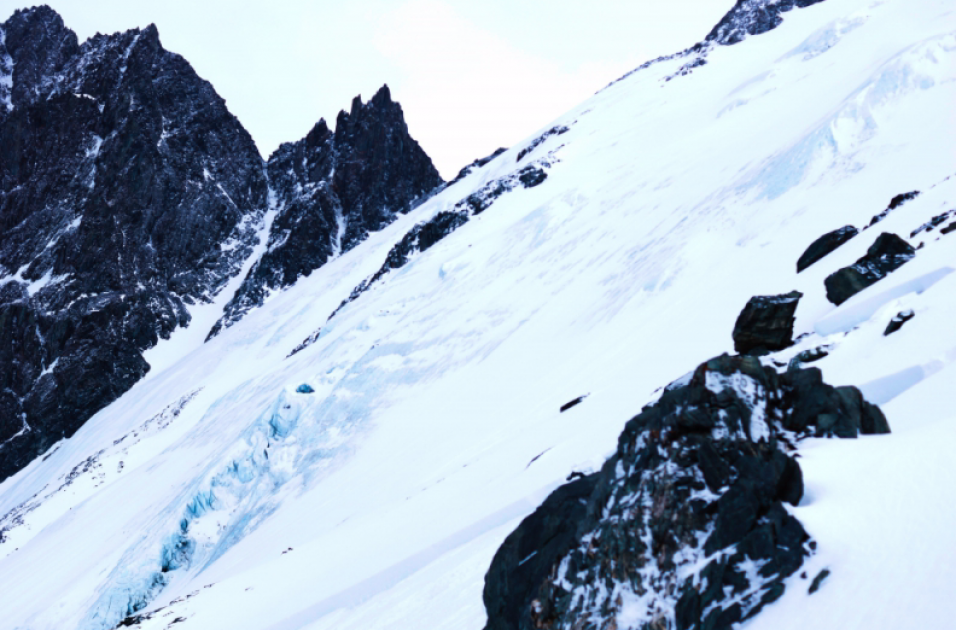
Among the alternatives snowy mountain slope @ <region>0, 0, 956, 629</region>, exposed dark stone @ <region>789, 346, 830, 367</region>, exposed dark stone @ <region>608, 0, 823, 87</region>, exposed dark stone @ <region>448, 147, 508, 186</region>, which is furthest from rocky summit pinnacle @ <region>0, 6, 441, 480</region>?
exposed dark stone @ <region>789, 346, 830, 367</region>

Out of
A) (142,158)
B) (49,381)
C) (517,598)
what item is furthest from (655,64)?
(517,598)

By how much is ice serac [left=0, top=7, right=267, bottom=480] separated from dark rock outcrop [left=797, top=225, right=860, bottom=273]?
8788 cm

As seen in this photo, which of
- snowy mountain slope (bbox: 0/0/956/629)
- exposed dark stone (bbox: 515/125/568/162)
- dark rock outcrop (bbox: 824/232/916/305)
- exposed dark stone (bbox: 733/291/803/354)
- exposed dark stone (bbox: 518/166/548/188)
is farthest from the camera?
exposed dark stone (bbox: 515/125/568/162)

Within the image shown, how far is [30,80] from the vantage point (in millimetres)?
125250

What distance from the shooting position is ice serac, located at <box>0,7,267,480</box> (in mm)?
89438

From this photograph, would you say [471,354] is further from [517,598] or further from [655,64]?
[655,64]

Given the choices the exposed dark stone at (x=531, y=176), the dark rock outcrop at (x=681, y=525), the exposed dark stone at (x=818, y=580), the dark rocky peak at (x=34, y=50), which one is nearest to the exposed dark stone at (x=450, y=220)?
the exposed dark stone at (x=531, y=176)

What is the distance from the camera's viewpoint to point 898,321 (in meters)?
12.9

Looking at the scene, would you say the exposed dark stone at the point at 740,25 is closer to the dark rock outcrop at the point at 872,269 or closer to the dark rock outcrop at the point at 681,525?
the dark rock outcrop at the point at 872,269

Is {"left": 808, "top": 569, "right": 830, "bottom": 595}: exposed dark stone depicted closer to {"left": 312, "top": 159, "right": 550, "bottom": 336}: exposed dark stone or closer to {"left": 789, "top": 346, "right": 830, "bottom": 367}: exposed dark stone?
{"left": 789, "top": 346, "right": 830, "bottom": 367}: exposed dark stone

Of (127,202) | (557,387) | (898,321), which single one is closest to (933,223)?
(898,321)

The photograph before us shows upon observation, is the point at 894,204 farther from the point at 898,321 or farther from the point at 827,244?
the point at 898,321

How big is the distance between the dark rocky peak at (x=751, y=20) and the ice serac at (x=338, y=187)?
51.4 meters

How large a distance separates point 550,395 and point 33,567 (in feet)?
99.0
